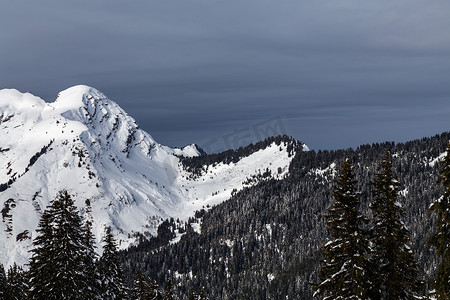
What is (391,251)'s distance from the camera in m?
26.5

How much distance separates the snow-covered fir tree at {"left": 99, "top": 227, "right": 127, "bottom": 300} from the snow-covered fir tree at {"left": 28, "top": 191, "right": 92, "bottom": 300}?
483 inches

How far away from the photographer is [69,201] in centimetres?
3769

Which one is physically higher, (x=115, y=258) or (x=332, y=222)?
(x=115, y=258)

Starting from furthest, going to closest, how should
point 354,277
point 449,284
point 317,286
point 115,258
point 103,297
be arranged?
point 115,258 < point 103,297 < point 317,286 < point 354,277 < point 449,284

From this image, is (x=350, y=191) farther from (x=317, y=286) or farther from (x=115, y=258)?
(x=115, y=258)

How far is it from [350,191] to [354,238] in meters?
3.00

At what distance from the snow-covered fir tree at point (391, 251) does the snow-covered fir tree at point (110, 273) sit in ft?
107

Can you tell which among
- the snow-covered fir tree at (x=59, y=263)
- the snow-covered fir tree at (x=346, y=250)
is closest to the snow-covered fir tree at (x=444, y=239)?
the snow-covered fir tree at (x=346, y=250)

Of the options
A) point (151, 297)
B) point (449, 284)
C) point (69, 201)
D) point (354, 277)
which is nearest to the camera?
point (449, 284)

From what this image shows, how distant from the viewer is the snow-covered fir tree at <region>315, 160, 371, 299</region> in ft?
85.1

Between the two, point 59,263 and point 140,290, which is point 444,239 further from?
point 140,290

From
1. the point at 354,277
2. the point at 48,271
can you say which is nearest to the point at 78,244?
the point at 48,271

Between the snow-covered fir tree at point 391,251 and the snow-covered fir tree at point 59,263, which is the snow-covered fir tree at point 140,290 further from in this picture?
the snow-covered fir tree at point 391,251

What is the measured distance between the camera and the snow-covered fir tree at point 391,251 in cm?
2609
